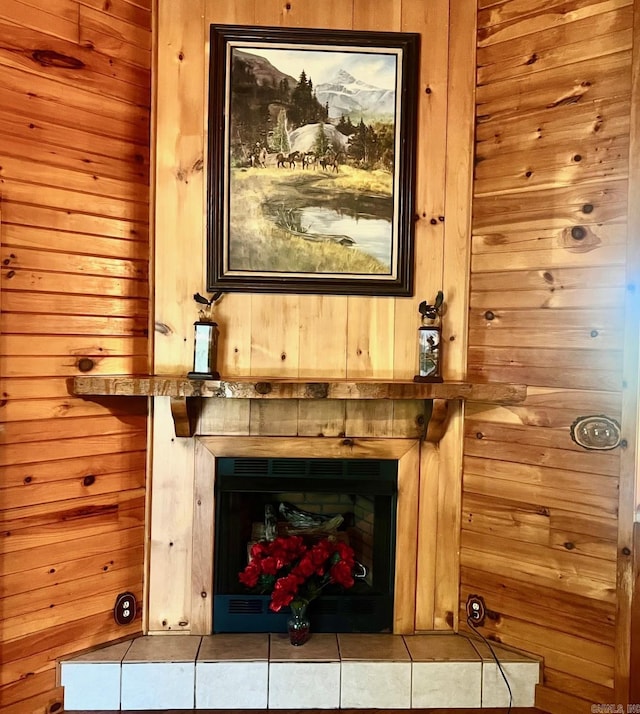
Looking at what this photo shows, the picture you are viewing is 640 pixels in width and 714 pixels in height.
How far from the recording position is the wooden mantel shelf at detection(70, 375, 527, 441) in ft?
6.00

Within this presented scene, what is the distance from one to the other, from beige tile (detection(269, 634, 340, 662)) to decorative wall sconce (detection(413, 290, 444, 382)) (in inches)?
39.7

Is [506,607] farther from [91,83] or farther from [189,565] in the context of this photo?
[91,83]

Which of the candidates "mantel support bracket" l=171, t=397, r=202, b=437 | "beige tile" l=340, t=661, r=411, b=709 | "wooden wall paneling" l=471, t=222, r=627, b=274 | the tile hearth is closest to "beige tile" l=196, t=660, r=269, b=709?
the tile hearth

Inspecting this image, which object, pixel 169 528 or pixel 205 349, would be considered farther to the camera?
pixel 169 528

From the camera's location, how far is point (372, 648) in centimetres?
202

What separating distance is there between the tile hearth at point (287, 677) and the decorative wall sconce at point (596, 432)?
31.5 inches

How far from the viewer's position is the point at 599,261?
6.12 feet

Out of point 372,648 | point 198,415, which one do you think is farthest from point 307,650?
point 198,415

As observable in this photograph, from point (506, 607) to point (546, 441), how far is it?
2.06 feet

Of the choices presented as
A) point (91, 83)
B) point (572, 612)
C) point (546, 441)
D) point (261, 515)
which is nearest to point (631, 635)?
point (572, 612)

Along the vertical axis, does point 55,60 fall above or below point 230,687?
above

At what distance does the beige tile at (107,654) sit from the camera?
192cm

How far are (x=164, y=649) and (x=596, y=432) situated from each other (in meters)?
1.68

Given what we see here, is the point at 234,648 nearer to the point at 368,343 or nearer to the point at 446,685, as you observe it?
the point at 446,685
